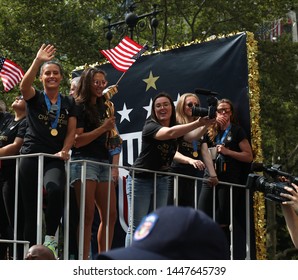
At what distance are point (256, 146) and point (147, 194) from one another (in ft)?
6.07

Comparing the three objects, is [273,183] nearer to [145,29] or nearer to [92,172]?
[92,172]

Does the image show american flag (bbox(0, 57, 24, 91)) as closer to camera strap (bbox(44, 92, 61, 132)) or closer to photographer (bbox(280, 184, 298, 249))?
camera strap (bbox(44, 92, 61, 132))

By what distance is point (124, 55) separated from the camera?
33.2 feet

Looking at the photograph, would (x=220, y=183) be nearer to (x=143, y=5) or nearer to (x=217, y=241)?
(x=217, y=241)

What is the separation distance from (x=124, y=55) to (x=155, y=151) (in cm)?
281

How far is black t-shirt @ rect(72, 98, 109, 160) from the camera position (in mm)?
7254

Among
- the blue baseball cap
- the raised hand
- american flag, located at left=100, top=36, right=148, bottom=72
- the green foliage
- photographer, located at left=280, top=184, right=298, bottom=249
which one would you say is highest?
the green foliage

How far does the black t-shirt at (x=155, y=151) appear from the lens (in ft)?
25.0

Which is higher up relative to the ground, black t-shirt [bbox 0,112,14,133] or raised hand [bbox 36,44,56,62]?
raised hand [bbox 36,44,56,62]

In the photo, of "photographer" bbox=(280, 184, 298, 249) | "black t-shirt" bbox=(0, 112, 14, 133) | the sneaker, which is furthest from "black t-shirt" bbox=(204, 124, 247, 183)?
"photographer" bbox=(280, 184, 298, 249)

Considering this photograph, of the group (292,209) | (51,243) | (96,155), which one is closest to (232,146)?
(96,155)

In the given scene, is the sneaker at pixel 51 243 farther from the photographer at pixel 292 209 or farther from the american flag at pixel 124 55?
the american flag at pixel 124 55

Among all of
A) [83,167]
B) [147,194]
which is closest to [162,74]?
[147,194]

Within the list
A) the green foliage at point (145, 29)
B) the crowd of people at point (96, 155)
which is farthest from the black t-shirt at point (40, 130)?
the green foliage at point (145, 29)
